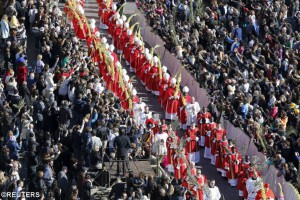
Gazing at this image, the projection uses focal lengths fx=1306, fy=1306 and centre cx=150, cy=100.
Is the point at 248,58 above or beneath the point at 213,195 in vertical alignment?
above

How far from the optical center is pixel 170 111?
43281 mm

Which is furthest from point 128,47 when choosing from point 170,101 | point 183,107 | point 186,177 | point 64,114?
point 186,177

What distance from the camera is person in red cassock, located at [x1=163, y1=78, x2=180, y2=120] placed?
4319 cm

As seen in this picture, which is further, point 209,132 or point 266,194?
point 209,132

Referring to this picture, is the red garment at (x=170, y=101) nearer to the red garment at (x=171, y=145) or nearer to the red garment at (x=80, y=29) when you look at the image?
the red garment at (x=171, y=145)

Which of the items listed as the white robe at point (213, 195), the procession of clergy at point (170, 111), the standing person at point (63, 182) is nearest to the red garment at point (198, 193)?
the procession of clergy at point (170, 111)

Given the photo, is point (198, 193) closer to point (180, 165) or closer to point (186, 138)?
point (180, 165)

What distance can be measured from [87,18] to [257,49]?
23.2ft

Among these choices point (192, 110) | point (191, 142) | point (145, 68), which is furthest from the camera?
point (145, 68)

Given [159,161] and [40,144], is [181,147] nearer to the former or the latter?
[159,161]

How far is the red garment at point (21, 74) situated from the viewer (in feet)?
133

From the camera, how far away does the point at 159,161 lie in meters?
38.2

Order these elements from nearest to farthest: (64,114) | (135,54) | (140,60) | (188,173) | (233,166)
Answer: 1. (188,173)
2. (64,114)
3. (233,166)
4. (140,60)
5. (135,54)

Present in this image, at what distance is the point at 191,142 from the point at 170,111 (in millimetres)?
3140
